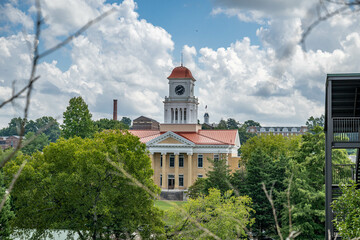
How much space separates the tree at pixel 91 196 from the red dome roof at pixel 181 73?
4182 cm

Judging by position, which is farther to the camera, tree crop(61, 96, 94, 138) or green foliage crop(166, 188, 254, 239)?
tree crop(61, 96, 94, 138)

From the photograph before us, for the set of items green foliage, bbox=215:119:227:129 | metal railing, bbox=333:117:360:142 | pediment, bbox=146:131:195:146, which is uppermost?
green foliage, bbox=215:119:227:129

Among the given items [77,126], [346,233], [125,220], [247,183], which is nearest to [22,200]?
[125,220]

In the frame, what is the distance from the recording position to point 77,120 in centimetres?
5375

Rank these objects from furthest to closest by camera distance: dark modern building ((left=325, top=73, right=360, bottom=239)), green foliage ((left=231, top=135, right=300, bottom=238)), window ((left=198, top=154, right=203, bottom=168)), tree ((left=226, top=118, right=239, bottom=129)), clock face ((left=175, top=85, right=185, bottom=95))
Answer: tree ((left=226, top=118, right=239, bottom=129)) < clock face ((left=175, top=85, right=185, bottom=95)) < window ((left=198, top=154, right=203, bottom=168)) < green foliage ((left=231, top=135, right=300, bottom=238)) < dark modern building ((left=325, top=73, right=360, bottom=239))

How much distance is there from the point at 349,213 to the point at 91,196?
627 inches

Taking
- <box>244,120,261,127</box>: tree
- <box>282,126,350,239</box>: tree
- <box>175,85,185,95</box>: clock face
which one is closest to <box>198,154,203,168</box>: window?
<box>175,85,185,95</box>: clock face

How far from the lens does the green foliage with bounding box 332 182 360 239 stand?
404 inches

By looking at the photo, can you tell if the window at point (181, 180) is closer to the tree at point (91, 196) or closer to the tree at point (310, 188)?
the tree at point (310, 188)

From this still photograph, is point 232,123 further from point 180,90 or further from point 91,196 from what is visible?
point 91,196

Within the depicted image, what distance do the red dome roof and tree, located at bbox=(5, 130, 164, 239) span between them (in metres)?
41.8

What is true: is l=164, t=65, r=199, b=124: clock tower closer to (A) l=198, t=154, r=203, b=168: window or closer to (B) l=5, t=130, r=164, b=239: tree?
(A) l=198, t=154, r=203, b=168: window

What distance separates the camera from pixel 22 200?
83.0ft

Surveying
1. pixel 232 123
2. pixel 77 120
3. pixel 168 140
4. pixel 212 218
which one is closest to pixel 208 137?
pixel 168 140
